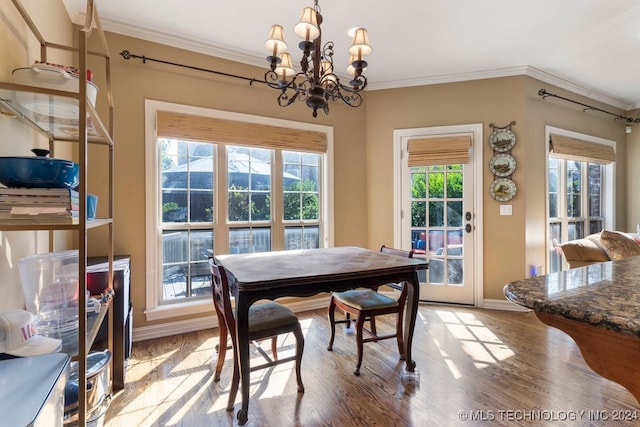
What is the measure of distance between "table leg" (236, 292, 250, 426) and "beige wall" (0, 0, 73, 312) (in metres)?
0.94

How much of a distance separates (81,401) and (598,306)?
4.85 feet

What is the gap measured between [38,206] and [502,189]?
12.9 ft

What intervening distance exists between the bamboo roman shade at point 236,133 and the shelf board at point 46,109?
111 cm

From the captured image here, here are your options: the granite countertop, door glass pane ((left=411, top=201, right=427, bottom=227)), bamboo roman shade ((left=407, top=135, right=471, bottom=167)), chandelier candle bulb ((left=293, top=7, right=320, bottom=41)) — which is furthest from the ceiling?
the granite countertop

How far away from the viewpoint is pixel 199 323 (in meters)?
2.99

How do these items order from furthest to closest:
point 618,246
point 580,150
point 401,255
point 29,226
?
point 580,150, point 618,246, point 401,255, point 29,226

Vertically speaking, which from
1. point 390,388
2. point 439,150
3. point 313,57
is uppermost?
point 313,57

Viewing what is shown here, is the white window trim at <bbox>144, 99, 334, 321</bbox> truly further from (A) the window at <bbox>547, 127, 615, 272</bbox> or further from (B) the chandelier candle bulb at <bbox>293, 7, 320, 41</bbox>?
(A) the window at <bbox>547, 127, 615, 272</bbox>

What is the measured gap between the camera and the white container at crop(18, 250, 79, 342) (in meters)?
1.32

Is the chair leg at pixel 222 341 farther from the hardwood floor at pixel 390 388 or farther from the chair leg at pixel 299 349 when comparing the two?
the chair leg at pixel 299 349

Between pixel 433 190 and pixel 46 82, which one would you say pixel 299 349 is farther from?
pixel 433 190

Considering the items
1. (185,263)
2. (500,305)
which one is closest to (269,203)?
(185,263)

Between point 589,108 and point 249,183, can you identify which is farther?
point 589,108

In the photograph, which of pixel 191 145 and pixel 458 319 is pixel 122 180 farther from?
pixel 458 319
